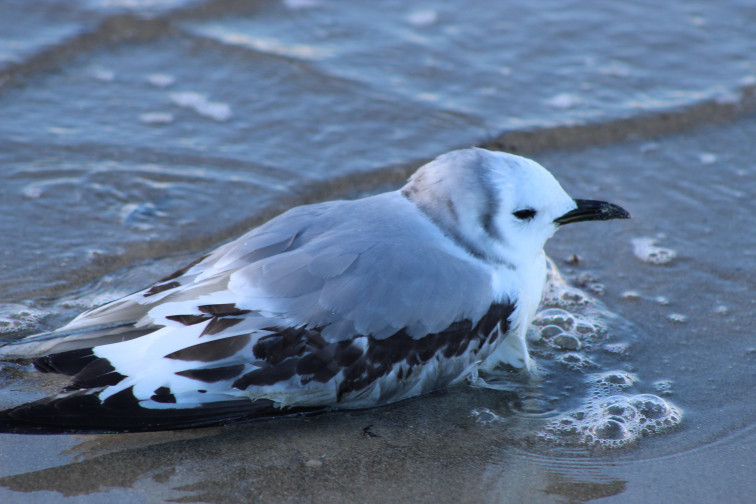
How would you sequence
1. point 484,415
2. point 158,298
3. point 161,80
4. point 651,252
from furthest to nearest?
1. point 161,80
2. point 651,252
3. point 484,415
4. point 158,298

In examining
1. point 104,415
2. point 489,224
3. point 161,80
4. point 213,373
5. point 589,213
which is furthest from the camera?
point 161,80

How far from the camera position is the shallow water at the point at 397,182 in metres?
3.25

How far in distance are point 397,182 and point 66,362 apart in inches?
99.0

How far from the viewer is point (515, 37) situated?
Answer: 6.68 meters

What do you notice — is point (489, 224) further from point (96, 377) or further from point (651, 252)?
point (96, 377)

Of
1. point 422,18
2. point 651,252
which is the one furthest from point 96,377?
point 422,18

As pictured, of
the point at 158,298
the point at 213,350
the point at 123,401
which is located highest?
the point at 158,298

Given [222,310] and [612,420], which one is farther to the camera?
[612,420]

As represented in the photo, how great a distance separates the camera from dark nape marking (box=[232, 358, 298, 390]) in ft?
10.8

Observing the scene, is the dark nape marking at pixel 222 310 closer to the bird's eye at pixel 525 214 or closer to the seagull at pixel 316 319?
the seagull at pixel 316 319

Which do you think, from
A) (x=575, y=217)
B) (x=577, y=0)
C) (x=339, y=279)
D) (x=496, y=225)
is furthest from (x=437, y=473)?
(x=577, y=0)

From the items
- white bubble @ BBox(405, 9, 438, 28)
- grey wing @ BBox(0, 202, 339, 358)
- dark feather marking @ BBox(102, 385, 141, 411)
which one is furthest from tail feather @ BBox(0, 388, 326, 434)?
white bubble @ BBox(405, 9, 438, 28)

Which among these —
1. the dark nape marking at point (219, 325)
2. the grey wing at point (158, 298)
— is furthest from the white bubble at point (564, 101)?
the dark nape marking at point (219, 325)

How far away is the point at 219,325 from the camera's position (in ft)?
10.8
